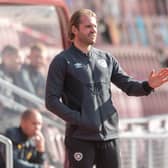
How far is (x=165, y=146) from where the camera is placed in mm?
10133

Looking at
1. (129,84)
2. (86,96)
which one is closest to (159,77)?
(129,84)

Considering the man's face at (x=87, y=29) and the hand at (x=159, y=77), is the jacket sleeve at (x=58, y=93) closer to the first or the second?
the man's face at (x=87, y=29)

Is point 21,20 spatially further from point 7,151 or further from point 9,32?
point 7,151

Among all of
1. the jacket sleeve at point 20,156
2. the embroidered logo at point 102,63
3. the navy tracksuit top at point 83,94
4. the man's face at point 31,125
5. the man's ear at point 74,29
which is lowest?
the jacket sleeve at point 20,156

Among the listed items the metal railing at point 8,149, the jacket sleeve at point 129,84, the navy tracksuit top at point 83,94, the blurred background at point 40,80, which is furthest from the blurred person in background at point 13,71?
the navy tracksuit top at point 83,94

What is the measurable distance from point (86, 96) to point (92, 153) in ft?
1.32

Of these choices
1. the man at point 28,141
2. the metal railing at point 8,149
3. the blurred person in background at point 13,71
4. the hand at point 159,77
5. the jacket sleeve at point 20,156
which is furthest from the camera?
the blurred person in background at point 13,71

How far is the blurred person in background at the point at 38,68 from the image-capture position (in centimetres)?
1014

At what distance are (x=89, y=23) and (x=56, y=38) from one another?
3.92m

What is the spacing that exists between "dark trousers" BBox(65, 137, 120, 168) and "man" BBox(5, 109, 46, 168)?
207 centimetres

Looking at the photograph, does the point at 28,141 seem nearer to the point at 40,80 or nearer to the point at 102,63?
the point at 40,80

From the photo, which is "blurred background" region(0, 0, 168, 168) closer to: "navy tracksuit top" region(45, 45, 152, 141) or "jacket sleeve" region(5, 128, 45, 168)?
"jacket sleeve" region(5, 128, 45, 168)

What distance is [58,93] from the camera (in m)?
6.69

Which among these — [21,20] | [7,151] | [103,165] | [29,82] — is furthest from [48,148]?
[103,165]
